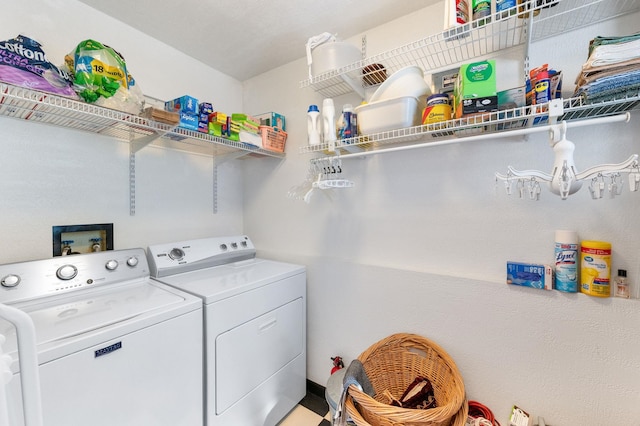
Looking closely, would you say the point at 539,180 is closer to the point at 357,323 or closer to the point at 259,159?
the point at 357,323

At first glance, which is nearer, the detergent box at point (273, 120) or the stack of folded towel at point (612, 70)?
the stack of folded towel at point (612, 70)

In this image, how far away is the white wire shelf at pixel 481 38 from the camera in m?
1.11

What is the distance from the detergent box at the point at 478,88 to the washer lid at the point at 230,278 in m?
1.33

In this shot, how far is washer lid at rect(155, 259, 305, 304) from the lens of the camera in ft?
4.65

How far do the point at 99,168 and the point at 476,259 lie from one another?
2.16 meters

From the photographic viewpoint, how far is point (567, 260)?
1190 millimetres

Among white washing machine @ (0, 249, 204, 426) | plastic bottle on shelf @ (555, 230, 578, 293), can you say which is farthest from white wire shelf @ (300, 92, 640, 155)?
white washing machine @ (0, 249, 204, 426)

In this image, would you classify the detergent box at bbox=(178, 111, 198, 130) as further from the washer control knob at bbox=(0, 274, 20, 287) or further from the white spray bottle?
the washer control knob at bbox=(0, 274, 20, 287)

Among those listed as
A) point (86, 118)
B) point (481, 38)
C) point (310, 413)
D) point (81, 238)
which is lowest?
point (310, 413)

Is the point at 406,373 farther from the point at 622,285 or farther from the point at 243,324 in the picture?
the point at 622,285

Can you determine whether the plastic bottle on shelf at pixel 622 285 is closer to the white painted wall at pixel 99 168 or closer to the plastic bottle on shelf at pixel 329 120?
the plastic bottle on shelf at pixel 329 120

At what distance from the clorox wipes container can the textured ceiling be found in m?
1.45

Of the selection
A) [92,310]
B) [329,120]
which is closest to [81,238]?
[92,310]

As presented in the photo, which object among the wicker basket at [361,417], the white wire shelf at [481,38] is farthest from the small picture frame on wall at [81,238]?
the wicker basket at [361,417]
